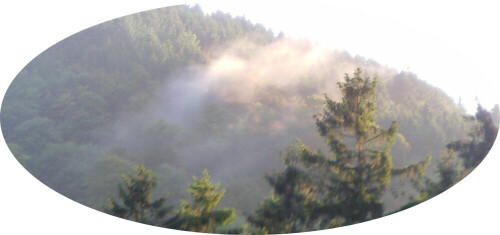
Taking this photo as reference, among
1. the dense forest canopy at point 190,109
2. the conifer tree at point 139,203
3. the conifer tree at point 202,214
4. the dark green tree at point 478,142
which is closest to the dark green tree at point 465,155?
the dark green tree at point 478,142

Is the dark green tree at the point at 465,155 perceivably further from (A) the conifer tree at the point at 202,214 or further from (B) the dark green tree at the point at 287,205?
(A) the conifer tree at the point at 202,214

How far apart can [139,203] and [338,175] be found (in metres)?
3.40

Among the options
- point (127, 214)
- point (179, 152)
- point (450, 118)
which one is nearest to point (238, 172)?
point (179, 152)

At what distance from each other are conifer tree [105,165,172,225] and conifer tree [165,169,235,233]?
0.26 meters

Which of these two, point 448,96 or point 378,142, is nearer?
point 378,142

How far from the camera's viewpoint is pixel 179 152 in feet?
42.6

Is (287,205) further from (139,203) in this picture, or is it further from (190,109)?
(190,109)

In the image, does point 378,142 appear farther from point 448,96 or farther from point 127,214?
point 127,214

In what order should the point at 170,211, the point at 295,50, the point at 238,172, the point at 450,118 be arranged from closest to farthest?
the point at 170,211, the point at 238,172, the point at 450,118, the point at 295,50

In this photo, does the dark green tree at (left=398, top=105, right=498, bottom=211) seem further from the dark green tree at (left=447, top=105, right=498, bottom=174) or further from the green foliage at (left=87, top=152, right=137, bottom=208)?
the green foliage at (left=87, top=152, right=137, bottom=208)

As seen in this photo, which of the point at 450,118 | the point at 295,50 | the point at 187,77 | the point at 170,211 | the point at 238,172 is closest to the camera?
the point at 170,211

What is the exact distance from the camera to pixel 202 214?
11.7 m

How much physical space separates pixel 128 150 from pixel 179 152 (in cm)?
93

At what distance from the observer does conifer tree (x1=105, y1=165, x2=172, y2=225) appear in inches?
459
